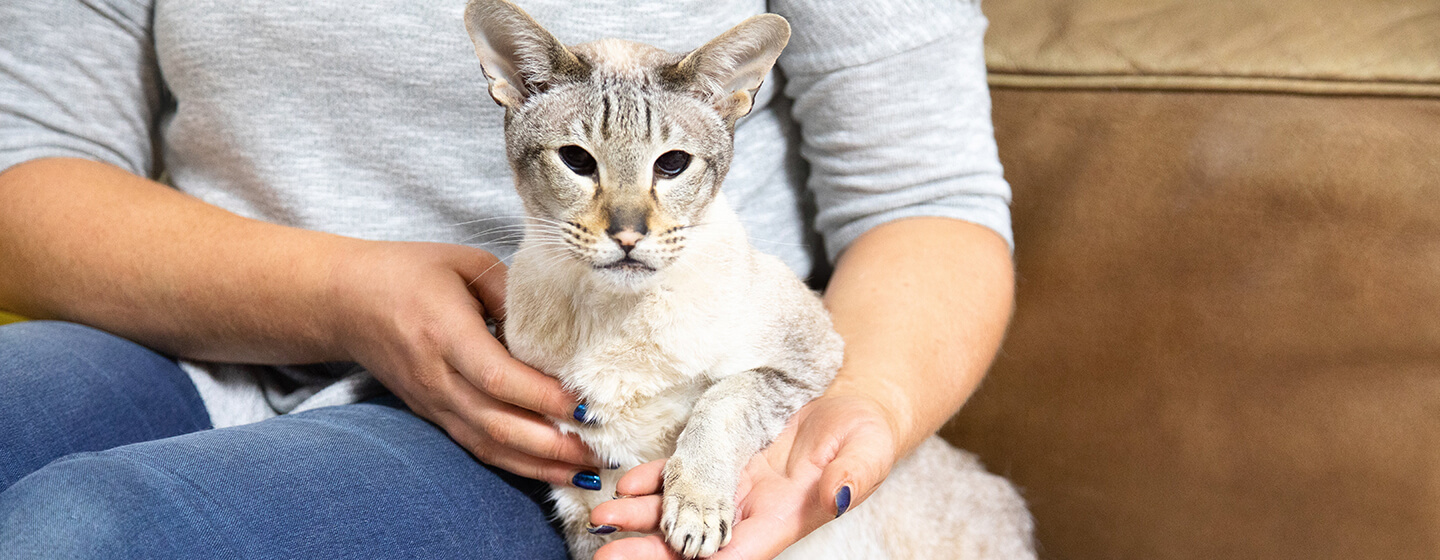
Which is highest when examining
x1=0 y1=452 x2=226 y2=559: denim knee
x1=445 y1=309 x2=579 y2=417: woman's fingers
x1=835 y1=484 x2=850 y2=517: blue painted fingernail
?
x1=0 y1=452 x2=226 y2=559: denim knee

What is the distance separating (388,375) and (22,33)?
0.92 metres

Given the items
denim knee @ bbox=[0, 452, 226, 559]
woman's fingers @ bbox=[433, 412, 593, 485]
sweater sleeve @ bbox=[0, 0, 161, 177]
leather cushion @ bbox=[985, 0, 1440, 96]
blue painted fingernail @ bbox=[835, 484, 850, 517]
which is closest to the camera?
denim knee @ bbox=[0, 452, 226, 559]

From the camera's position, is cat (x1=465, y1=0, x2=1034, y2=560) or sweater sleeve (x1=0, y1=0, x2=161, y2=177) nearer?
cat (x1=465, y1=0, x2=1034, y2=560)

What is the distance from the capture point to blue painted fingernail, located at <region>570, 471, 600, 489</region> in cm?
116

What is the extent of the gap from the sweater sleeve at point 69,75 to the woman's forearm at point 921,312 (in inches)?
52.8

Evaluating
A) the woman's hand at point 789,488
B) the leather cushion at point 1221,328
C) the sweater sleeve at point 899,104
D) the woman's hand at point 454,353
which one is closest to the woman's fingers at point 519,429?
the woman's hand at point 454,353

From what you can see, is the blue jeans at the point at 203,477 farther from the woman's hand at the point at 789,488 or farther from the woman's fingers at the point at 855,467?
the woman's fingers at the point at 855,467

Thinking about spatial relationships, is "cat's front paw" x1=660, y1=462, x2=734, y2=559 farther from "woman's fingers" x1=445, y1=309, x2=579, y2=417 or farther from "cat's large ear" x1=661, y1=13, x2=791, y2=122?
"cat's large ear" x1=661, y1=13, x2=791, y2=122

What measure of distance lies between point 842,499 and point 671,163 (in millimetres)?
462

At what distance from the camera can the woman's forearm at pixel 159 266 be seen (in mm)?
1330

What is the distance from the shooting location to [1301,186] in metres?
1.34

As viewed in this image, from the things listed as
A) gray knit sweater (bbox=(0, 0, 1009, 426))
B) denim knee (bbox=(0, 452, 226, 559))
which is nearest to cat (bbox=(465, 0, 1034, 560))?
gray knit sweater (bbox=(0, 0, 1009, 426))

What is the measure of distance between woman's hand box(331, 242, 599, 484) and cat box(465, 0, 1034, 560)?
1.6 inches

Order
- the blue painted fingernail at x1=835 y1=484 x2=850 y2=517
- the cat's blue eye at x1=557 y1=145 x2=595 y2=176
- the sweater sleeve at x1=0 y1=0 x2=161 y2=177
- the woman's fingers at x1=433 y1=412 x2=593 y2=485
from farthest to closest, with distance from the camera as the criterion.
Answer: the sweater sleeve at x1=0 y1=0 x2=161 y2=177 → the woman's fingers at x1=433 y1=412 x2=593 y2=485 → the cat's blue eye at x1=557 y1=145 x2=595 y2=176 → the blue painted fingernail at x1=835 y1=484 x2=850 y2=517
